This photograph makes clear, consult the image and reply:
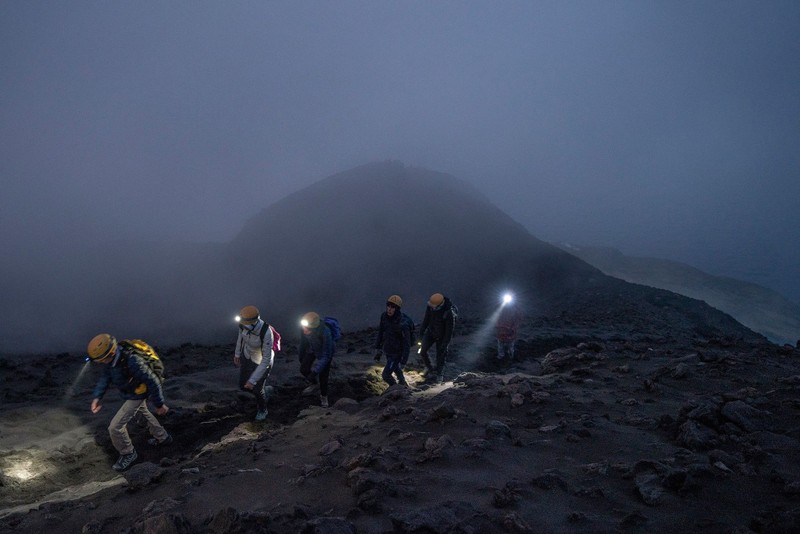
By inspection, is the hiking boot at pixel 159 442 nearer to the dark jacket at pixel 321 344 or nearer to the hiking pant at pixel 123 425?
the hiking pant at pixel 123 425

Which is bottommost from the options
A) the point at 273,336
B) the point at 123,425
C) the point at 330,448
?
the point at 123,425

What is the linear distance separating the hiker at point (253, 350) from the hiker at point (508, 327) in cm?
921

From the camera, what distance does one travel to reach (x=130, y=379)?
709 centimetres

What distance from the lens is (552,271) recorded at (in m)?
40.1

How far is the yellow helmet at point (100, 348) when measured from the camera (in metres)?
6.52

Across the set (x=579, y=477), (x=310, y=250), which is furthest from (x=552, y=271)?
(x=579, y=477)

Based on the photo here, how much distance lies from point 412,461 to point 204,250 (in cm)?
6361

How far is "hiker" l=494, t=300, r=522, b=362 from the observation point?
15.0 meters

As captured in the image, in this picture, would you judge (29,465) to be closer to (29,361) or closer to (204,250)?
(29,361)

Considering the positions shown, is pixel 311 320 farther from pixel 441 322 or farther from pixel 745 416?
pixel 745 416

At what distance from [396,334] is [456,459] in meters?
5.12

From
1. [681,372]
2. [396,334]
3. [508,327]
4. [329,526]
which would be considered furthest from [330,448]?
[508,327]

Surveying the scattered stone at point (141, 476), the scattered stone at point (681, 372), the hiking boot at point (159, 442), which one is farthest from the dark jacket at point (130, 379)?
the scattered stone at point (681, 372)

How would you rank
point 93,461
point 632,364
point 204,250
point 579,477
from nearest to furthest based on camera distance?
point 579,477
point 93,461
point 632,364
point 204,250
